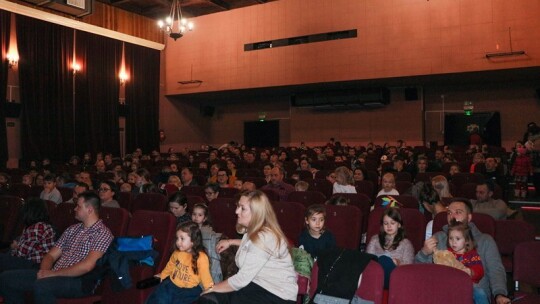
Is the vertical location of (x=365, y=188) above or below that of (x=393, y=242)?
above

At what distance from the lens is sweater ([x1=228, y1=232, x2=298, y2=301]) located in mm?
2627

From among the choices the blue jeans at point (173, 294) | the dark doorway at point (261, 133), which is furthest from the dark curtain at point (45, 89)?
the blue jeans at point (173, 294)

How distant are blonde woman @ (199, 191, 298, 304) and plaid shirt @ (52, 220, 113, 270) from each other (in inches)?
53.4

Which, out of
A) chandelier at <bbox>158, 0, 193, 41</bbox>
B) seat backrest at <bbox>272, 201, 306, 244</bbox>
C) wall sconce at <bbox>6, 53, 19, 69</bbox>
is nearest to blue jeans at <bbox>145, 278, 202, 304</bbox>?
seat backrest at <bbox>272, 201, 306, 244</bbox>

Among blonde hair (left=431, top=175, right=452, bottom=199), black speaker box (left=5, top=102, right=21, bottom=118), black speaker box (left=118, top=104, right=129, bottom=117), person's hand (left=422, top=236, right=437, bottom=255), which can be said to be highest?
black speaker box (left=118, top=104, right=129, bottom=117)

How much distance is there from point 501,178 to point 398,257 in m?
5.45

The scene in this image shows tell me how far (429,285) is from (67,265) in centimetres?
283

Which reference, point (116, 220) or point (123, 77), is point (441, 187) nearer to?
point (116, 220)

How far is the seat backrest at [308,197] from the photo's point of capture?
5566 millimetres

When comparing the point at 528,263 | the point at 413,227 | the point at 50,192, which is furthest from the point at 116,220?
the point at 528,263

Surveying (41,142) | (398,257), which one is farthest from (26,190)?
(41,142)

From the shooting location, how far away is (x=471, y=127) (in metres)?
16.0

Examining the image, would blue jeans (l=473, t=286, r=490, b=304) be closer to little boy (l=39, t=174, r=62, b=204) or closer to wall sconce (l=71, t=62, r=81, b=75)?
little boy (l=39, t=174, r=62, b=204)

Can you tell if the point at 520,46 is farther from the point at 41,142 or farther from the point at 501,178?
the point at 41,142
